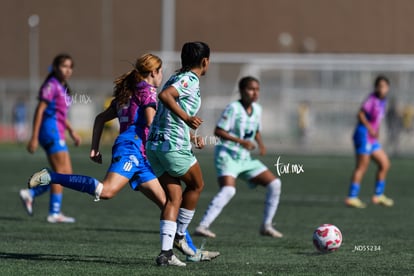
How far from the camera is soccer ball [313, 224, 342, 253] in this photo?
925cm

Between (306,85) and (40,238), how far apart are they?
1134 inches

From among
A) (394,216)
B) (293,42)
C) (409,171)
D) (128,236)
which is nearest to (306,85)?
(409,171)

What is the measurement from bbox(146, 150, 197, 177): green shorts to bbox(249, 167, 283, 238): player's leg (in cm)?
318

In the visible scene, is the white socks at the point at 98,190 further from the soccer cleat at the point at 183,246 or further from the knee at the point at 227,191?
the knee at the point at 227,191

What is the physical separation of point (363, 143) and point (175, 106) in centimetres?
882

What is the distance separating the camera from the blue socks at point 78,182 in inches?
334

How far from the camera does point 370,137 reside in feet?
53.4

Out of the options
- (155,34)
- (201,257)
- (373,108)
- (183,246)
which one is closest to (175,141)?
(183,246)

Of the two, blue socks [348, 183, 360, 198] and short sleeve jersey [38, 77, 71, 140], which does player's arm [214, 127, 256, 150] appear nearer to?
short sleeve jersey [38, 77, 71, 140]

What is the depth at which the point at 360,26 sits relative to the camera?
170 feet

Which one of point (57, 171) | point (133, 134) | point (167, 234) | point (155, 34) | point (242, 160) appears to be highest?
point (155, 34)

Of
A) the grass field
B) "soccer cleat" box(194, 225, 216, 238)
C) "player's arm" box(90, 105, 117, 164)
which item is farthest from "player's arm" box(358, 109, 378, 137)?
"player's arm" box(90, 105, 117, 164)

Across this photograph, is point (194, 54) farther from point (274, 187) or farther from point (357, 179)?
point (357, 179)

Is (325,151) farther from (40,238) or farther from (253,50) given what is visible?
(40,238)
